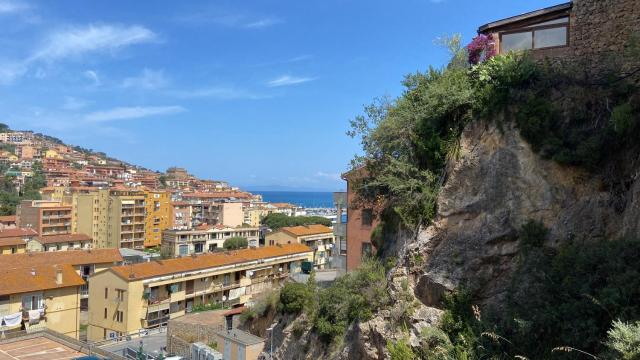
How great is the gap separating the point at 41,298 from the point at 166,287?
359 inches

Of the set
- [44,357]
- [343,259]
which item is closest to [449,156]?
[44,357]

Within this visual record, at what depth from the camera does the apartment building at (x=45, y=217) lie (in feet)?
261

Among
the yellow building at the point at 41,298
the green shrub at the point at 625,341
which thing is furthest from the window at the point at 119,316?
the green shrub at the point at 625,341

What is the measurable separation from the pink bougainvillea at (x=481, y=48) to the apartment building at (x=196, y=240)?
6386 cm

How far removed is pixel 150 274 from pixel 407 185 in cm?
3303

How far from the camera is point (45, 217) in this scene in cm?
8031

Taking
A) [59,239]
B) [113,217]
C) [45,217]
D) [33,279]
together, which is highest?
[45,217]

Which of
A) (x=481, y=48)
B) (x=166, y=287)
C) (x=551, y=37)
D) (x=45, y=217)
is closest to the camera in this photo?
(x=551, y=37)

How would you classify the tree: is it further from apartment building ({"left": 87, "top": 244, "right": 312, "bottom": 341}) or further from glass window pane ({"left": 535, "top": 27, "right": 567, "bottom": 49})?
glass window pane ({"left": 535, "top": 27, "right": 567, "bottom": 49})

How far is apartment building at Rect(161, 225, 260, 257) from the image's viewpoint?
71688 millimetres

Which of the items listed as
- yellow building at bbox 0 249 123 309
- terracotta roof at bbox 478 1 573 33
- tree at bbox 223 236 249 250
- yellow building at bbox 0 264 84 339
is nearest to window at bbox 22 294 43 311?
yellow building at bbox 0 264 84 339

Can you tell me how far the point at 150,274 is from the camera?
3956 cm

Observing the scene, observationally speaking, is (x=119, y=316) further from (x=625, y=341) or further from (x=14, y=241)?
(x=625, y=341)

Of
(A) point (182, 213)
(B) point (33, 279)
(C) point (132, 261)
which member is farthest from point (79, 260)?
(A) point (182, 213)
